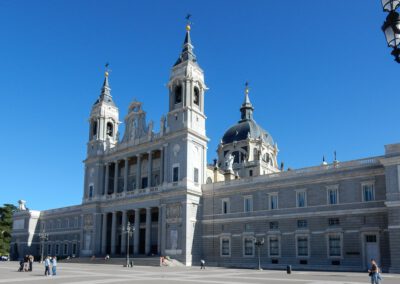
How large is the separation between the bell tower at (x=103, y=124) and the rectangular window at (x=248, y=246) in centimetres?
3212

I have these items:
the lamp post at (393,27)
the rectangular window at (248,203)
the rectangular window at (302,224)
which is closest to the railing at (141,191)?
the rectangular window at (248,203)

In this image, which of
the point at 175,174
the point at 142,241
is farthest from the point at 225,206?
the point at 142,241

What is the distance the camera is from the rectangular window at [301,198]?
51.7 metres

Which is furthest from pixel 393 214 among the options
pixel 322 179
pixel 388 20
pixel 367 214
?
pixel 388 20

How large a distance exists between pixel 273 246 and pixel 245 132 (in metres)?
49.0

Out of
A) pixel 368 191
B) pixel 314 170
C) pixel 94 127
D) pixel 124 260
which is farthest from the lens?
pixel 94 127

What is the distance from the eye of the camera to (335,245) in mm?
48219

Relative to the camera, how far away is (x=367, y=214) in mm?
46156

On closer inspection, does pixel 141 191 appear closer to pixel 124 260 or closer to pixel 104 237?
pixel 104 237

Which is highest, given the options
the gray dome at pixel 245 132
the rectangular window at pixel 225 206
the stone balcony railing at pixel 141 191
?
the gray dome at pixel 245 132

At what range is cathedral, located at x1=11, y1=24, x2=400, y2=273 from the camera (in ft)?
152

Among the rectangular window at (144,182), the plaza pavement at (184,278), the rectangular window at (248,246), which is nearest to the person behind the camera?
the plaza pavement at (184,278)

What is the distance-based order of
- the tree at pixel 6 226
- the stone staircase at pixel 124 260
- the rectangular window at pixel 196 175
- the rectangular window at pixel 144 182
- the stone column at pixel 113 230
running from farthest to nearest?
1. the tree at pixel 6 226
2. the rectangular window at pixel 144 182
3. the stone column at pixel 113 230
4. the rectangular window at pixel 196 175
5. the stone staircase at pixel 124 260

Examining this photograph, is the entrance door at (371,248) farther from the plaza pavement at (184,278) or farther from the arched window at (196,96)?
the arched window at (196,96)
